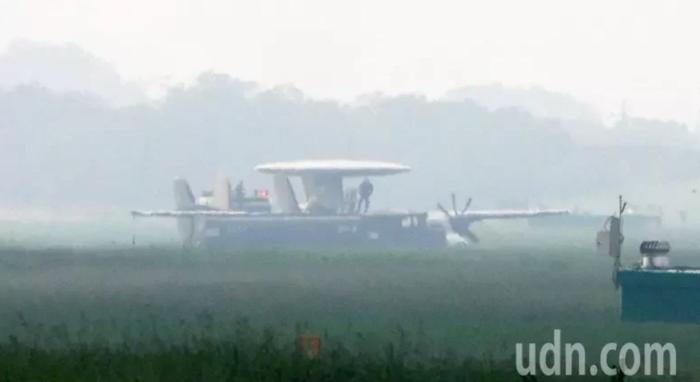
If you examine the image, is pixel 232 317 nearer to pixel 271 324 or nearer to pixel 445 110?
pixel 271 324

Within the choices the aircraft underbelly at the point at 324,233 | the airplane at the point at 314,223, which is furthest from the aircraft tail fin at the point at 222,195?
the aircraft underbelly at the point at 324,233

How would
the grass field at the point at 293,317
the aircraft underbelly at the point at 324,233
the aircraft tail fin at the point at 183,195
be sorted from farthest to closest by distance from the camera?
the aircraft tail fin at the point at 183,195 → the aircraft underbelly at the point at 324,233 → the grass field at the point at 293,317

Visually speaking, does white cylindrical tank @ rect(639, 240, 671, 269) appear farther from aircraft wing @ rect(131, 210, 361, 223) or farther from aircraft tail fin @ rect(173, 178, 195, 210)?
aircraft tail fin @ rect(173, 178, 195, 210)

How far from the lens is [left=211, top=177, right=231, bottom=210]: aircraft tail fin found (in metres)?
101

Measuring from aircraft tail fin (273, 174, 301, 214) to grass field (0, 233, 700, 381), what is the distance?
39876mm

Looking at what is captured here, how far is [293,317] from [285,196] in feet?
227

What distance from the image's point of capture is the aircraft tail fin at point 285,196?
10262cm

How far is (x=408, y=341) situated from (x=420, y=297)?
12548 mm

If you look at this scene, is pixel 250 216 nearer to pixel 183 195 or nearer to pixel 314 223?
pixel 314 223

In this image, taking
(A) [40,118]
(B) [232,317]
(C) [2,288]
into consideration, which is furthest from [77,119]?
(B) [232,317]

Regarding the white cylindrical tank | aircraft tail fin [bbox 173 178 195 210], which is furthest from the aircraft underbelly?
the white cylindrical tank

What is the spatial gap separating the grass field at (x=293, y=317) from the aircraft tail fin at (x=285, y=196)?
3988 centimetres

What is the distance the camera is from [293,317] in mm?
34344

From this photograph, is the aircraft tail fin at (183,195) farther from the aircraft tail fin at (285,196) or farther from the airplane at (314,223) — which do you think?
the aircraft tail fin at (285,196)
